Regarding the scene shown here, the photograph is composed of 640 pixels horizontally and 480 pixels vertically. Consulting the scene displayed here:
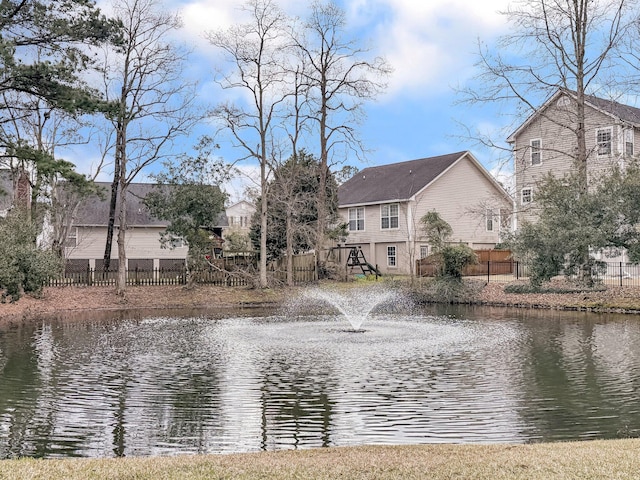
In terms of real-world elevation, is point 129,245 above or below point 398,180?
below

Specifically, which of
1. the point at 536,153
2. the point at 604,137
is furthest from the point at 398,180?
the point at 604,137

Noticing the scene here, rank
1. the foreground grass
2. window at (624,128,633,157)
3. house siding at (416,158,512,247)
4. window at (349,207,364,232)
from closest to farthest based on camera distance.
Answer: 1. the foreground grass
2. window at (624,128,633,157)
3. house siding at (416,158,512,247)
4. window at (349,207,364,232)

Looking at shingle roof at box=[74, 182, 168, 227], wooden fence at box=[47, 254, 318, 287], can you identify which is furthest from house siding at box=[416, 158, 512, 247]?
shingle roof at box=[74, 182, 168, 227]

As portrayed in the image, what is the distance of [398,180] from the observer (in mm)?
49094

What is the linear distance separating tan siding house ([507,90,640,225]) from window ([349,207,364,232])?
39.8ft

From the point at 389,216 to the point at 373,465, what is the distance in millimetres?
41481

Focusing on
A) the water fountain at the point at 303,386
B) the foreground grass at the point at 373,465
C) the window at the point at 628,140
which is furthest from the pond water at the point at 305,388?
the window at the point at 628,140

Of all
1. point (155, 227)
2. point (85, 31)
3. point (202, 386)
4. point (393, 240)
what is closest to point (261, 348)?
point (202, 386)

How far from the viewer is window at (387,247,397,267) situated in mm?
47188

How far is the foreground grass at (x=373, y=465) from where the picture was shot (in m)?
6.03

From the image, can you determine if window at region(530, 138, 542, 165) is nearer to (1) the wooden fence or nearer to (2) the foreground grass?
(1) the wooden fence

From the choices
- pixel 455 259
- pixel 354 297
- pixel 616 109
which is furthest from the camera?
pixel 616 109

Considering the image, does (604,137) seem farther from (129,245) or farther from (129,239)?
(129,245)

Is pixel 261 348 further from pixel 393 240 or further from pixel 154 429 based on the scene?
pixel 393 240
